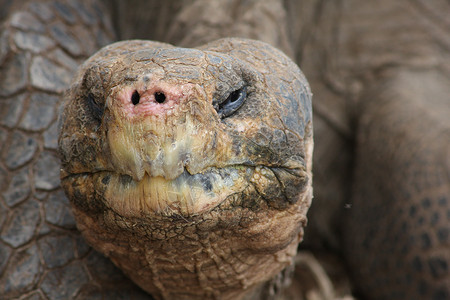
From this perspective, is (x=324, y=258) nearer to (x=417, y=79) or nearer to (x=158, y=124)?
(x=417, y=79)

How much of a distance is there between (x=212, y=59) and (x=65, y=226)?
1058 mm

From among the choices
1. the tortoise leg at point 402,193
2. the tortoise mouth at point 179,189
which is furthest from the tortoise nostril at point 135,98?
the tortoise leg at point 402,193

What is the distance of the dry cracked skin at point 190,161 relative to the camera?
1.42 metres

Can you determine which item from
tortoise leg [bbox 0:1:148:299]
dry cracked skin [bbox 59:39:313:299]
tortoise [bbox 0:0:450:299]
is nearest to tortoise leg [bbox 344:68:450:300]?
tortoise [bbox 0:0:450:299]

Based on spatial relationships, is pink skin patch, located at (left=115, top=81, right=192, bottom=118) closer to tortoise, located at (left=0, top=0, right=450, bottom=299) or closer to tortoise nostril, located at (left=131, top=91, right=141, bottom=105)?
tortoise nostril, located at (left=131, top=91, right=141, bottom=105)

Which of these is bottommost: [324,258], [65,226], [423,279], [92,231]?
[324,258]

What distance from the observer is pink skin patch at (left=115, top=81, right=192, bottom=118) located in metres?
1.39

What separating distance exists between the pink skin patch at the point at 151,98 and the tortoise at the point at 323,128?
0.85 ft

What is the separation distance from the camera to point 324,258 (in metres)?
4.00

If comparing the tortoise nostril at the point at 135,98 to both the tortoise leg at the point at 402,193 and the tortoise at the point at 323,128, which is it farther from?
the tortoise leg at the point at 402,193

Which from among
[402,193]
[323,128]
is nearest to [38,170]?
[402,193]

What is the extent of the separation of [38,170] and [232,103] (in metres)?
1.12

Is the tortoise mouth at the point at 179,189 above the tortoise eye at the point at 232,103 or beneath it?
beneath

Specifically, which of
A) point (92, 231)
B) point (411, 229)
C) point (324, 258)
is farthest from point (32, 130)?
point (324, 258)
